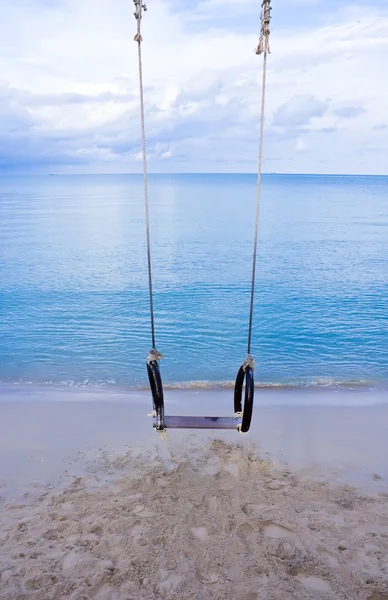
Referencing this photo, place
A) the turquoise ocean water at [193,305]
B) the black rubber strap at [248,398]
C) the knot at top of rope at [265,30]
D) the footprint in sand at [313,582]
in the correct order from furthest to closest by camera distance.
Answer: the turquoise ocean water at [193,305] → the knot at top of rope at [265,30] → the black rubber strap at [248,398] → the footprint in sand at [313,582]

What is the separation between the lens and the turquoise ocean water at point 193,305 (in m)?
8.31

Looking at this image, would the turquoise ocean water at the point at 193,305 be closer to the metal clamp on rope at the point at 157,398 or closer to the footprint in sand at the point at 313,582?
the metal clamp on rope at the point at 157,398

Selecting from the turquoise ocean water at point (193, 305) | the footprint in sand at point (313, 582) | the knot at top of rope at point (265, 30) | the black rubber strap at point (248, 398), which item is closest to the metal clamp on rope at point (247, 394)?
the black rubber strap at point (248, 398)

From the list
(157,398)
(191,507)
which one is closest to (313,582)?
(191,507)

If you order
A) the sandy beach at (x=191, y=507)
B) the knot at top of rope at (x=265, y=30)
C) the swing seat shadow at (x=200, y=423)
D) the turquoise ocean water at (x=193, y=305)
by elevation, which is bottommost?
the turquoise ocean water at (x=193, y=305)

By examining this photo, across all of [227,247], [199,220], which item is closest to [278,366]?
[227,247]

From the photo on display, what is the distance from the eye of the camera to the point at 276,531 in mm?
3600

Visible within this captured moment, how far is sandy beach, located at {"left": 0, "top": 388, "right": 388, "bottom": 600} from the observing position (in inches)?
124

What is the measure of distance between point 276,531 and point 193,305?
9297 millimetres

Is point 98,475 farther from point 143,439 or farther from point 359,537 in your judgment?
point 359,537

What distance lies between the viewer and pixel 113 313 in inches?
472

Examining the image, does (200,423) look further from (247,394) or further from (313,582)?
(313,582)

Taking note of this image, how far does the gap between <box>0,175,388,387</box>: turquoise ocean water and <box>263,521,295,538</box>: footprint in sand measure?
12.1 ft

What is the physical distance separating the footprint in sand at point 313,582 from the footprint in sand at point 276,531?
36 centimetres
